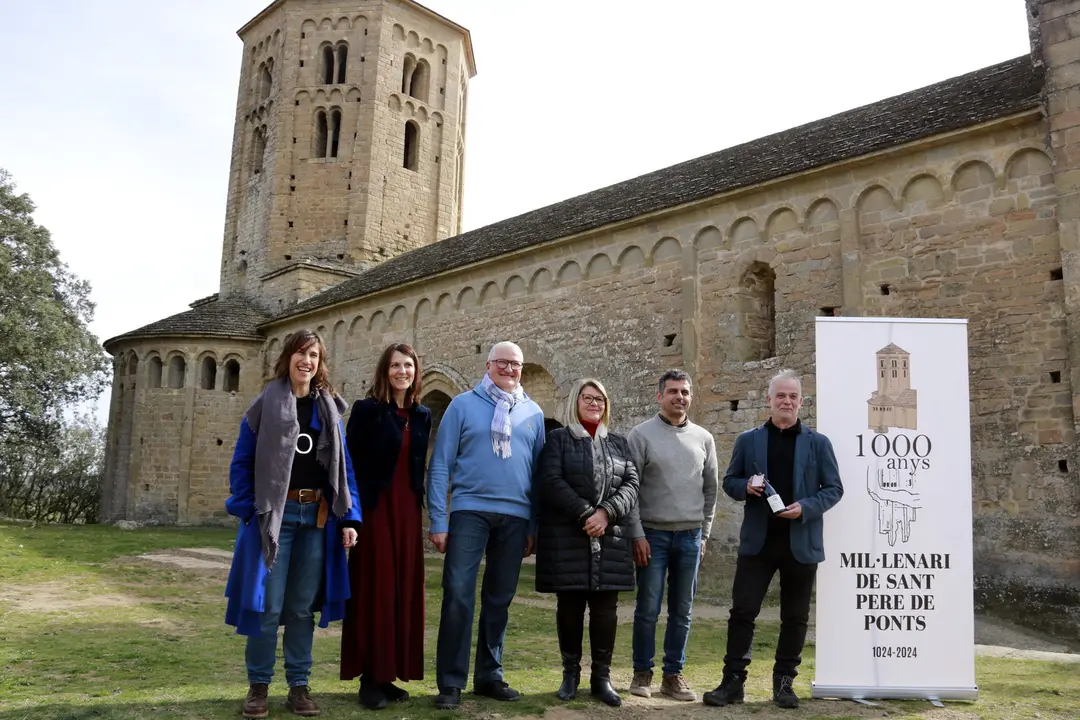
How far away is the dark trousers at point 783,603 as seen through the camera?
15.4ft

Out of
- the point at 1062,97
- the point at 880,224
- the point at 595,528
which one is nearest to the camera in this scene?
the point at 595,528

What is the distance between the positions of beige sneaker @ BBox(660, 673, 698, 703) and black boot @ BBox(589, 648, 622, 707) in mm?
364

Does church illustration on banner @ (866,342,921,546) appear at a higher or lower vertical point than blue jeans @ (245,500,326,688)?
higher

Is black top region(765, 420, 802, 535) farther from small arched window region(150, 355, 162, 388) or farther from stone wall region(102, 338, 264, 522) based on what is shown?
small arched window region(150, 355, 162, 388)

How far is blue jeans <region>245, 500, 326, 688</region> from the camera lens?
423 cm

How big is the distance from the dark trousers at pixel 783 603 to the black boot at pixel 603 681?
701 mm

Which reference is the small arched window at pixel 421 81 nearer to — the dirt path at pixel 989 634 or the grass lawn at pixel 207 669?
the dirt path at pixel 989 634

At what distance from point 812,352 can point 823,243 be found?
57.9 inches

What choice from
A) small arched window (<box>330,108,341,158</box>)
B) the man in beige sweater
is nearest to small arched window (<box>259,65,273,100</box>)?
small arched window (<box>330,108,341,158</box>)

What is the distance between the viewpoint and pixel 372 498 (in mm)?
4492

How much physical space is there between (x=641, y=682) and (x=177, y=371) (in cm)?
1947

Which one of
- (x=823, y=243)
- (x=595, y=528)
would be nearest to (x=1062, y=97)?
(x=823, y=243)

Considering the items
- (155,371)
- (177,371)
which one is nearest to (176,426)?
(177,371)

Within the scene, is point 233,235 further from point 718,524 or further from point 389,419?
point 389,419
